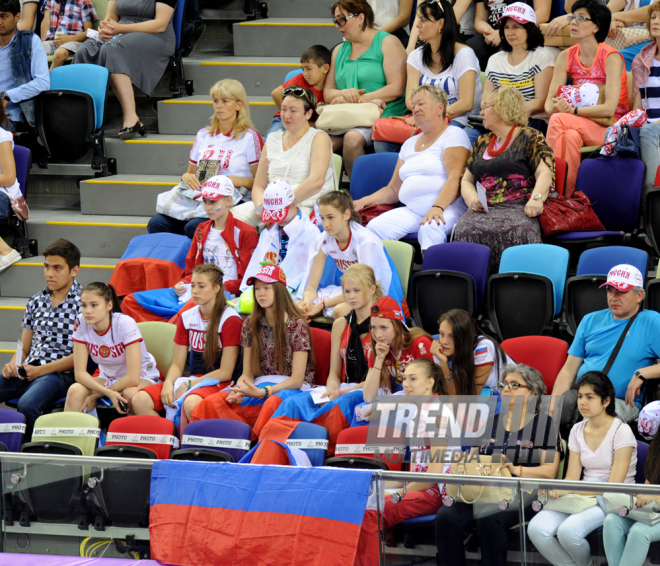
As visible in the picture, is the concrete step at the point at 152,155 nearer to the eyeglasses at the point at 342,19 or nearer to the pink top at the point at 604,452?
the eyeglasses at the point at 342,19

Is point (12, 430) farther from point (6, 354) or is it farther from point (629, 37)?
point (629, 37)

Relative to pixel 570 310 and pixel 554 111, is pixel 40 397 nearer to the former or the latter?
pixel 570 310

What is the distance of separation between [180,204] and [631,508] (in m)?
3.84

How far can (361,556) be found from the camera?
3.34 meters

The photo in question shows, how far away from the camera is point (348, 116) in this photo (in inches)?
238

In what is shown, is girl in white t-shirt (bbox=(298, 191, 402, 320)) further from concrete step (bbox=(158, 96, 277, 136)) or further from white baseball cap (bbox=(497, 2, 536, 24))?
concrete step (bbox=(158, 96, 277, 136))

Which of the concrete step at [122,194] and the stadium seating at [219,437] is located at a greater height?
the concrete step at [122,194]

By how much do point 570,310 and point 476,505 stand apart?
1881mm

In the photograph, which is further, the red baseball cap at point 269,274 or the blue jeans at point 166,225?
the blue jeans at point 166,225

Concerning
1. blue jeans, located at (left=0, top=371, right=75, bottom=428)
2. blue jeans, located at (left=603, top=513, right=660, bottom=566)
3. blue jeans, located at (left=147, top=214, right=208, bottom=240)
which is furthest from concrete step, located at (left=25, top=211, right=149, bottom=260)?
blue jeans, located at (left=603, top=513, right=660, bottom=566)

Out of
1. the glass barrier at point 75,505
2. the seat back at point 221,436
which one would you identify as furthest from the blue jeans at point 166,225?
the glass barrier at point 75,505

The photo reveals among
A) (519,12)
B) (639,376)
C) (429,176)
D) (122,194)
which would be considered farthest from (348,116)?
(639,376)

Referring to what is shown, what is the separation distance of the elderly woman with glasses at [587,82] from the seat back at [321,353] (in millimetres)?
1751

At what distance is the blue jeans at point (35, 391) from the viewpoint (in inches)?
190
